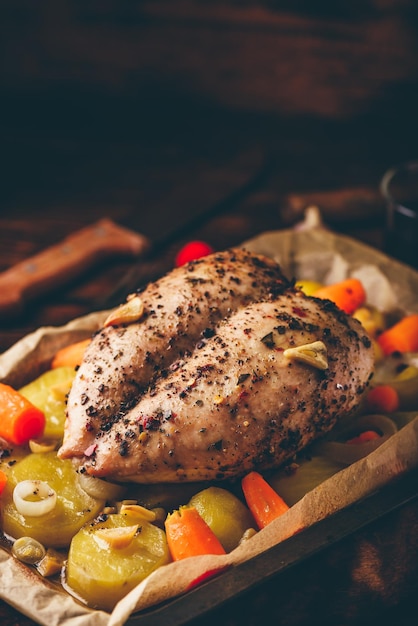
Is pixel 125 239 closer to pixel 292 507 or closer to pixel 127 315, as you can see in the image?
pixel 127 315

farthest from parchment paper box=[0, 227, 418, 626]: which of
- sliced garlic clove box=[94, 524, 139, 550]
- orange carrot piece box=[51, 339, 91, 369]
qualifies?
sliced garlic clove box=[94, 524, 139, 550]

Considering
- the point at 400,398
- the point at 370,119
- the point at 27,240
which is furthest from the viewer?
the point at 370,119

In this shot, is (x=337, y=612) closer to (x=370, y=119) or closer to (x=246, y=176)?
(x=246, y=176)

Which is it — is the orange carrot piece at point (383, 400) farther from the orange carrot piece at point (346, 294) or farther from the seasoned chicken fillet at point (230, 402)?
the orange carrot piece at point (346, 294)

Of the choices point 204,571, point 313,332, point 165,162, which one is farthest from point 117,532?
point 165,162

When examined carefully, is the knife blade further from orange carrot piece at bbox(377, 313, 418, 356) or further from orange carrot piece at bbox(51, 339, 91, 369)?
orange carrot piece at bbox(377, 313, 418, 356)
